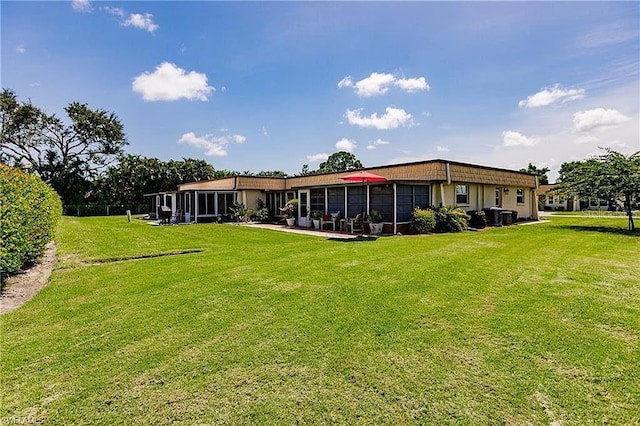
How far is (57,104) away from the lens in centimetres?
3853

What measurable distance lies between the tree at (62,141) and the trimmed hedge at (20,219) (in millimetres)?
35597

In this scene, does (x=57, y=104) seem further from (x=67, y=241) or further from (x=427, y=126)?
(x=427, y=126)

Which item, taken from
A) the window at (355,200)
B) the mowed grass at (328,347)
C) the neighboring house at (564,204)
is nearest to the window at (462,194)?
the window at (355,200)

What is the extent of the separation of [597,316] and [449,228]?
11454 millimetres

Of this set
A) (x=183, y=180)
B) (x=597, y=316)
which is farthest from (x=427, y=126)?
(x=183, y=180)

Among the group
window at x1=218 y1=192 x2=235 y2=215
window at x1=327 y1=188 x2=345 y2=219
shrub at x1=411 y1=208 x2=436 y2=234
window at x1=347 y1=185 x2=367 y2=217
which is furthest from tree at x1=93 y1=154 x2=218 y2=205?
shrub at x1=411 y1=208 x2=436 y2=234

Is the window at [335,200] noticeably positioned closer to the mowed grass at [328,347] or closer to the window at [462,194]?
the window at [462,194]

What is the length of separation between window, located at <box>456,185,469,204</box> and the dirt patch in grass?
56.4 feet

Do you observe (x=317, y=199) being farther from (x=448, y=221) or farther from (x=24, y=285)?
(x=24, y=285)

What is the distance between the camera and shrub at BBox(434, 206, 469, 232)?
15.5 meters

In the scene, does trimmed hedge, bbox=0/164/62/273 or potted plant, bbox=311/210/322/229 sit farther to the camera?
potted plant, bbox=311/210/322/229

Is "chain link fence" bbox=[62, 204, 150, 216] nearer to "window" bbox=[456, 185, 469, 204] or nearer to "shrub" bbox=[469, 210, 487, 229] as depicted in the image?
"window" bbox=[456, 185, 469, 204]

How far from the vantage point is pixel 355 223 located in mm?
15852

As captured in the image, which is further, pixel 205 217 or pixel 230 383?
pixel 205 217
